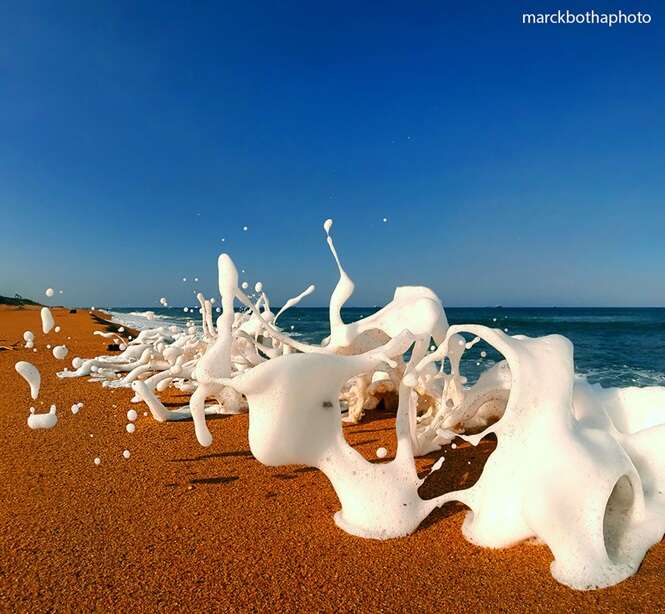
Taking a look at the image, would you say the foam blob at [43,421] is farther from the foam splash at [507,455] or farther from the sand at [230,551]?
the foam splash at [507,455]

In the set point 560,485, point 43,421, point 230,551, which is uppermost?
point 43,421

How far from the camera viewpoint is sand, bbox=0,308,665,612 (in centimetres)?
194

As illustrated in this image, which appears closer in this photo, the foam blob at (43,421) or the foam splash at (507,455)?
the foam splash at (507,455)

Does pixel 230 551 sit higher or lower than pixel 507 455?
lower

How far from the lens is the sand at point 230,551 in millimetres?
1937

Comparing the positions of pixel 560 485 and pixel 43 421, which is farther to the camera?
pixel 43 421

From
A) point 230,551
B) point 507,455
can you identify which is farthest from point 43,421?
point 507,455

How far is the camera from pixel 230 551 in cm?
228

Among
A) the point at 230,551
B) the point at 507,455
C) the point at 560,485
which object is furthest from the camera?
the point at 507,455

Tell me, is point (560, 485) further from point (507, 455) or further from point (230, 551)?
point (230, 551)

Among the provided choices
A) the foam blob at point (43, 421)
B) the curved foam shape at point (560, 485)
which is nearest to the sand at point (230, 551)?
the curved foam shape at point (560, 485)

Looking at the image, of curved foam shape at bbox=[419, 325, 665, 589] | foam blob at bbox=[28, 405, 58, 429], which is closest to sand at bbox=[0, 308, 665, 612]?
curved foam shape at bbox=[419, 325, 665, 589]

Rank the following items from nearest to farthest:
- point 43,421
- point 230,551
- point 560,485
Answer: point 560,485, point 230,551, point 43,421

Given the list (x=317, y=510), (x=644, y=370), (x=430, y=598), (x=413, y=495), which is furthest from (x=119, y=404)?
(x=644, y=370)
